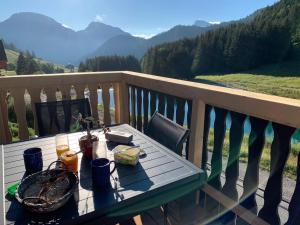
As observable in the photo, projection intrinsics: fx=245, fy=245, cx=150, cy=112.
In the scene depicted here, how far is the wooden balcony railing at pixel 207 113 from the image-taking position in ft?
4.81

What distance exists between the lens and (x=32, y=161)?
1.33m

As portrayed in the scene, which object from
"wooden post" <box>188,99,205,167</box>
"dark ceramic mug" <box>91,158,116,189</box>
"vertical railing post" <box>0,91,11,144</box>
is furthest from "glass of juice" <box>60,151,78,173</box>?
"vertical railing post" <box>0,91,11,144</box>

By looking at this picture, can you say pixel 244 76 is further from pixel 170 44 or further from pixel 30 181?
pixel 30 181

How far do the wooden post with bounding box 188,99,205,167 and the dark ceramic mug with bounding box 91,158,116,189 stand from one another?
1.06 meters

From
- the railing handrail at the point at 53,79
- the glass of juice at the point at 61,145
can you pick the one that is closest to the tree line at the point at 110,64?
the railing handrail at the point at 53,79

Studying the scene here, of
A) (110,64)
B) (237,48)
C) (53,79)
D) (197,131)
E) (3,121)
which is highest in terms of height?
(237,48)

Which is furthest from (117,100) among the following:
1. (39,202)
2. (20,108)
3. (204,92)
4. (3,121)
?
(39,202)

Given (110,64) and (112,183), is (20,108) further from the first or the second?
(110,64)

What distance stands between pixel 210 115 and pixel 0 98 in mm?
2268

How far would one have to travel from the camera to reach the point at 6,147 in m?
1.74

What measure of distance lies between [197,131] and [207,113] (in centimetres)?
19

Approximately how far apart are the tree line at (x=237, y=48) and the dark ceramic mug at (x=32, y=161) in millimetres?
38082

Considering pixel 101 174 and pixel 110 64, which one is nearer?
pixel 101 174

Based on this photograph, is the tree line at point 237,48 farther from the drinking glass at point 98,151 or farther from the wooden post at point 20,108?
the drinking glass at point 98,151
